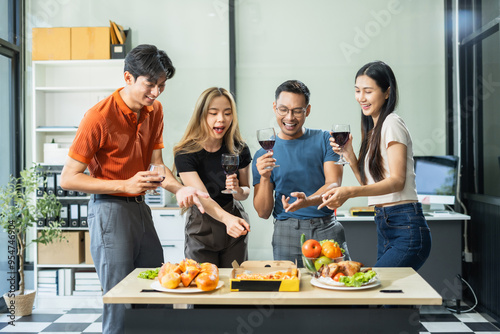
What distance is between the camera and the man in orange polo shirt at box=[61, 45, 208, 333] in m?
2.19

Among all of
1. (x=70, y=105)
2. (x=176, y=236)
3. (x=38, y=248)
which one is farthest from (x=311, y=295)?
(x=70, y=105)

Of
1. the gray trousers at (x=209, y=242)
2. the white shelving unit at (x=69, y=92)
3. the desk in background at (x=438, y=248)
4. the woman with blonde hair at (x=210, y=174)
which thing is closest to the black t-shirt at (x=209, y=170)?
the woman with blonde hair at (x=210, y=174)

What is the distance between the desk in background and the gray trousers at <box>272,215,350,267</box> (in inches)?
63.7

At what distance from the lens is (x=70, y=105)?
15.9 feet

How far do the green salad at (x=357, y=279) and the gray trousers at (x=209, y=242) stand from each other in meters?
0.82

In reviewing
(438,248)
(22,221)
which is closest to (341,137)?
(438,248)

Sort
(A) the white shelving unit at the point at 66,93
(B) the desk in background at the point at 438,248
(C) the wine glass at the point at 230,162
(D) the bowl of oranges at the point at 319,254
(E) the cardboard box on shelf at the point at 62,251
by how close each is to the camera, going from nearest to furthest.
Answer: (D) the bowl of oranges at the point at 319,254 < (C) the wine glass at the point at 230,162 < (B) the desk in background at the point at 438,248 < (E) the cardboard box on shelf at the point at 62,251 < (A) the white shelving unit at the point at 66,93

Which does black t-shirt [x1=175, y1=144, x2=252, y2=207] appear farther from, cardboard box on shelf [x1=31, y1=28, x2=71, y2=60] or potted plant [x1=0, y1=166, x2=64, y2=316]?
cardboard box on shelf [x1=31, y1=28, x2=71, y2=60]

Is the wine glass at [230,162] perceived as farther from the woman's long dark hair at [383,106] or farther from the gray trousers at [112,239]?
the woman's long dark hair at [383,106]

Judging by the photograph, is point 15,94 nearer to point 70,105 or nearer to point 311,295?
point 70,105

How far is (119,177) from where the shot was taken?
2326 mm

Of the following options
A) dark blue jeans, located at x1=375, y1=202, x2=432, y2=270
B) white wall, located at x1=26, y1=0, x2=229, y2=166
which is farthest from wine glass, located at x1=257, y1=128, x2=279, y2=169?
white wall, located at x1=26, y1=0, x2=229, y2=166

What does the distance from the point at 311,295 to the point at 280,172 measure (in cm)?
85

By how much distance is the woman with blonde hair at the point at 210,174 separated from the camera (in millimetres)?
2512
